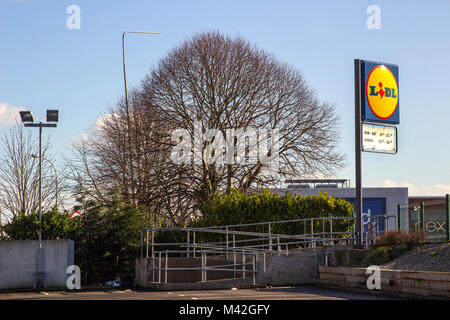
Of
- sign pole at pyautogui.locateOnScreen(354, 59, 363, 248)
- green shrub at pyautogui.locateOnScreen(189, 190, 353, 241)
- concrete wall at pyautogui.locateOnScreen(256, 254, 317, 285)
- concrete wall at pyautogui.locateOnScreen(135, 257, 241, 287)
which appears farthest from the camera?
green shrub at pyautogui.locateOnScreen(189, 190, 353, 241)

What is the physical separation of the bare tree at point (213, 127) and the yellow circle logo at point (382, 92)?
13.5m

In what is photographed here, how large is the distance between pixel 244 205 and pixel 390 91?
8876mm

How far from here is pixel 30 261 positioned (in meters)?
22.1

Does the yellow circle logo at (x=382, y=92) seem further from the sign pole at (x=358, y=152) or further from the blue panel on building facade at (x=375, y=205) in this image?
the blue panel on building facade at (x=375, y=205)

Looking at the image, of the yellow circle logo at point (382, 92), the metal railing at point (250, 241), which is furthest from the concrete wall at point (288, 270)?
the yellow circle logo at point (382, 92)

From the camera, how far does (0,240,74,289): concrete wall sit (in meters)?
21.8

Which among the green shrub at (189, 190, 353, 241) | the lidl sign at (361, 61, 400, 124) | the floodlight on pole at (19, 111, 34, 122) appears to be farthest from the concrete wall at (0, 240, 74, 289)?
the lidl sign at (361, 61, 400, 124)

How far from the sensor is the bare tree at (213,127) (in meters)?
33.8

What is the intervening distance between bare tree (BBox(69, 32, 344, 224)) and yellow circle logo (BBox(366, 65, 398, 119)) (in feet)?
44.2

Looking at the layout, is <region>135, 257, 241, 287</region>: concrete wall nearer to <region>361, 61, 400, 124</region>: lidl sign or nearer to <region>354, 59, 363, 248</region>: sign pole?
<region>354, 59, 363, 248</region>: sign pole

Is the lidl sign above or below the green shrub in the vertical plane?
above
